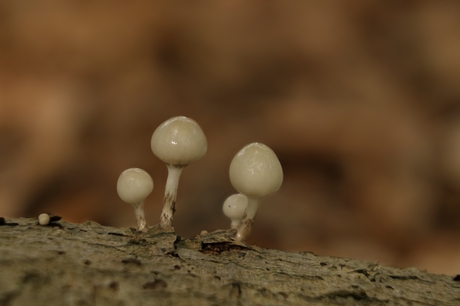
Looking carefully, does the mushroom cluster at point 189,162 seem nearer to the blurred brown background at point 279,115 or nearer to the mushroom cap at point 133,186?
the mushroom cap at point 133,186

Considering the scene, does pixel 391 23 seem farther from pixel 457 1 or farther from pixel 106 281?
pixel 106 281

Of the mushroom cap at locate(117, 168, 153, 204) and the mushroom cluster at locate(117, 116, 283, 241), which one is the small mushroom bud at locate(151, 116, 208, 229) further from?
the mushroom cap at locate(117, 168, 153, 204)

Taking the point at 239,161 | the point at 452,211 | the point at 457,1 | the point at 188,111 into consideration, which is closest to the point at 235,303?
the point at 239,161

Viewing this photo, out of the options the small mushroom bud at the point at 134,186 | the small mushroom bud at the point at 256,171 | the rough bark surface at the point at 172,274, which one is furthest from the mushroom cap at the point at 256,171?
the small mushroom bud at the point at 134,186

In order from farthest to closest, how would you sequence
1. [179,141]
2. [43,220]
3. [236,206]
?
[236,206] < [179,141] < [43,220]

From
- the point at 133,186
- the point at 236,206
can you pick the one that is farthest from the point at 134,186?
the point at 236,206

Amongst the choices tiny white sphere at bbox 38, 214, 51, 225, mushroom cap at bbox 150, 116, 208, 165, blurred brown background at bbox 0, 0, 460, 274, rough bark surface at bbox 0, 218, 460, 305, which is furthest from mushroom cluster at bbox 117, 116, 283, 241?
blurred brown background at bbox 0, 0, 460, 274

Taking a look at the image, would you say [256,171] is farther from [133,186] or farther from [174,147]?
[133,186]
